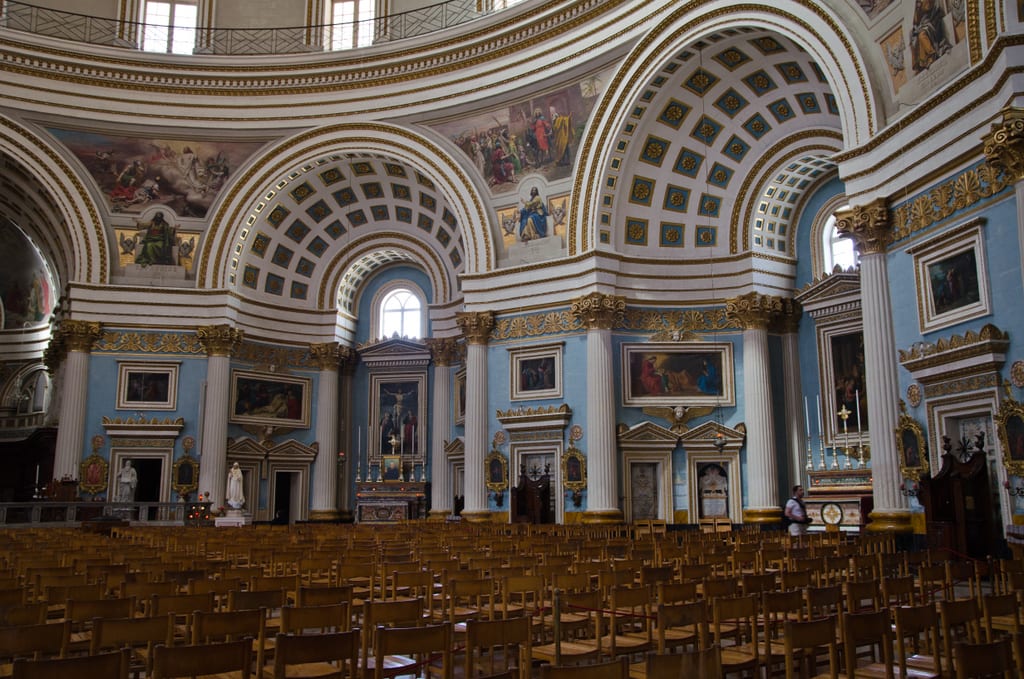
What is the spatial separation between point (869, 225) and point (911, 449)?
4.56 metres

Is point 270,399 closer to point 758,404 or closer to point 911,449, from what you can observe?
point 758,404

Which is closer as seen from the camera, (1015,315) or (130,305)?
(1015,315)

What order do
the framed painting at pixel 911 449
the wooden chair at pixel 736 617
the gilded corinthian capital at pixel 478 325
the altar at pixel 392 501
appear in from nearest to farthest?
the wooden chair at pixel 736 617, the framed painting at pixel 911 449, the gilded corinthian capital at pixel 478 325, the altar at pixel 392 501

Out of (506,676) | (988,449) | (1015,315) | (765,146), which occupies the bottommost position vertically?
(506,676)

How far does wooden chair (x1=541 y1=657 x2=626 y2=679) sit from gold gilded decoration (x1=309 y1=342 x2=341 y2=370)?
1245 inches

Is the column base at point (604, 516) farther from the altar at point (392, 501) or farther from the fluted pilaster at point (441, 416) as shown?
the altar at point (392, 501)

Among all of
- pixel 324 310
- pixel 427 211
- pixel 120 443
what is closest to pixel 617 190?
pixel 427 211

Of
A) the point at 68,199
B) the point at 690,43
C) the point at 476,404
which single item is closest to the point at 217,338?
the point at 68,199

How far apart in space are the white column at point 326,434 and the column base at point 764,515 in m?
16.1

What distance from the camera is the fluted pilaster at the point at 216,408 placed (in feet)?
102

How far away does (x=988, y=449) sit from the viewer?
15625mm

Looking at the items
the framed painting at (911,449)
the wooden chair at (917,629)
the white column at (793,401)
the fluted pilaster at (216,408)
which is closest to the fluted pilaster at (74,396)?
the fluted pilaster at (216,408)

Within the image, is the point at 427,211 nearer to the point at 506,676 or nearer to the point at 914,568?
the point at 914,568

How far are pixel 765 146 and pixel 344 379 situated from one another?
1882 centimetres
